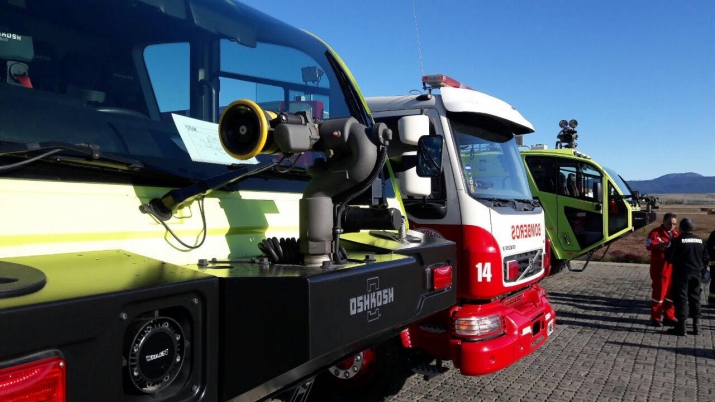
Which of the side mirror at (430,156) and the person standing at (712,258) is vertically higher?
the side mirror at (430,156)

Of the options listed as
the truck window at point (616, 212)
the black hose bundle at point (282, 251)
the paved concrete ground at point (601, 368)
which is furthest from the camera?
the truck window at point (616, 212)

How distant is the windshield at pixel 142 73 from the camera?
182 cm

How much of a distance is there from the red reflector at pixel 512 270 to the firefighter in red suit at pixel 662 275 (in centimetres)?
475

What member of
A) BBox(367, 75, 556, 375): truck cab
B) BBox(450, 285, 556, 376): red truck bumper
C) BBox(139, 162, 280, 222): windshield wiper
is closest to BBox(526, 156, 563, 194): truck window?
BBox(367, 75, 556, 375): truck cab

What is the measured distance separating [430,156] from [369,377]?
228 cm

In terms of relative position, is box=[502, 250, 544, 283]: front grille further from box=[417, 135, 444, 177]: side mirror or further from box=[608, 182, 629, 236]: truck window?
box=[608, 182, 629, 236]: truck window

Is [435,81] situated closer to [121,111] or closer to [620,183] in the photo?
[121,111]

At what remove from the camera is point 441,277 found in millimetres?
2646

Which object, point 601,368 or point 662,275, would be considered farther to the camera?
point 662,275

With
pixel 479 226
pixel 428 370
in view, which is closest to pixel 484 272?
pixel 479 226

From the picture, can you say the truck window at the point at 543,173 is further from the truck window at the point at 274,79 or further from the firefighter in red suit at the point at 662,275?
the truck window at the point at 274,79

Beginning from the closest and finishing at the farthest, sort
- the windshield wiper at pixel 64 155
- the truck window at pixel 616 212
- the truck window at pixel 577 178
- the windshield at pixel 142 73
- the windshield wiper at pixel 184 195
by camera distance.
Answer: the windshield wiper at pixel 64 155 → the windshield at pixel 142 73 → the windshield wiper at pixel 184 195 → the truck window at pixel 616 212 → the truck window at pixel 577 178

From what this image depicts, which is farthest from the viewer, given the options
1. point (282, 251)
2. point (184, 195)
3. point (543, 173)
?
point (543, 173)

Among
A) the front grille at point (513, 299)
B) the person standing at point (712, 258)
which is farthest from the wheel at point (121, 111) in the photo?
the person standing at point (712, 258)
